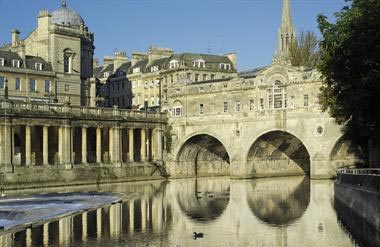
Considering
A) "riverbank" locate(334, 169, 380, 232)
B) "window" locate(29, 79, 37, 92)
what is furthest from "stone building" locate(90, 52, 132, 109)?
"riverbank" locate(334, 169, 380, 232)

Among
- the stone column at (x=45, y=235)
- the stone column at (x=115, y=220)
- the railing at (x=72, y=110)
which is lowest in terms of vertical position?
the stone column at (x=115, y=220)

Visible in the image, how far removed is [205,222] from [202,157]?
4612 centimetres

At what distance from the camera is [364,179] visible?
36938 millimetres

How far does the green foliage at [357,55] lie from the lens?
124 ft

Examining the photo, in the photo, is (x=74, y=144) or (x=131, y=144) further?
(x=131, y=144)

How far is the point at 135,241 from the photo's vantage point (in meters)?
32.4

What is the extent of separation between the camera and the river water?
32625mm

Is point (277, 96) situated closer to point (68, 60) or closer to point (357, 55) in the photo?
point (68, 60)

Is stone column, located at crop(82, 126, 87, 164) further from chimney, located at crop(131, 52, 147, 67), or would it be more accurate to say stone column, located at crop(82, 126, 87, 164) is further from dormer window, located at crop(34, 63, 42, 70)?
chimney, located at crop(131, 52, 147, 67)

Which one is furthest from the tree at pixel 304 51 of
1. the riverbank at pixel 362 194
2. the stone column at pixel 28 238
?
the stone column at pixel 28 238

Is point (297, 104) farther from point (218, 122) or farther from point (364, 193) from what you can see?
point (364, 193)

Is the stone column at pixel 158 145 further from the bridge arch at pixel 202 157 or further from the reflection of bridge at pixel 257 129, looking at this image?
the bridge arch at pixel 202 157

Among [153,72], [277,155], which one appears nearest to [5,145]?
[277,155]

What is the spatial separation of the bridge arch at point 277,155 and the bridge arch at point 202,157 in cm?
517
